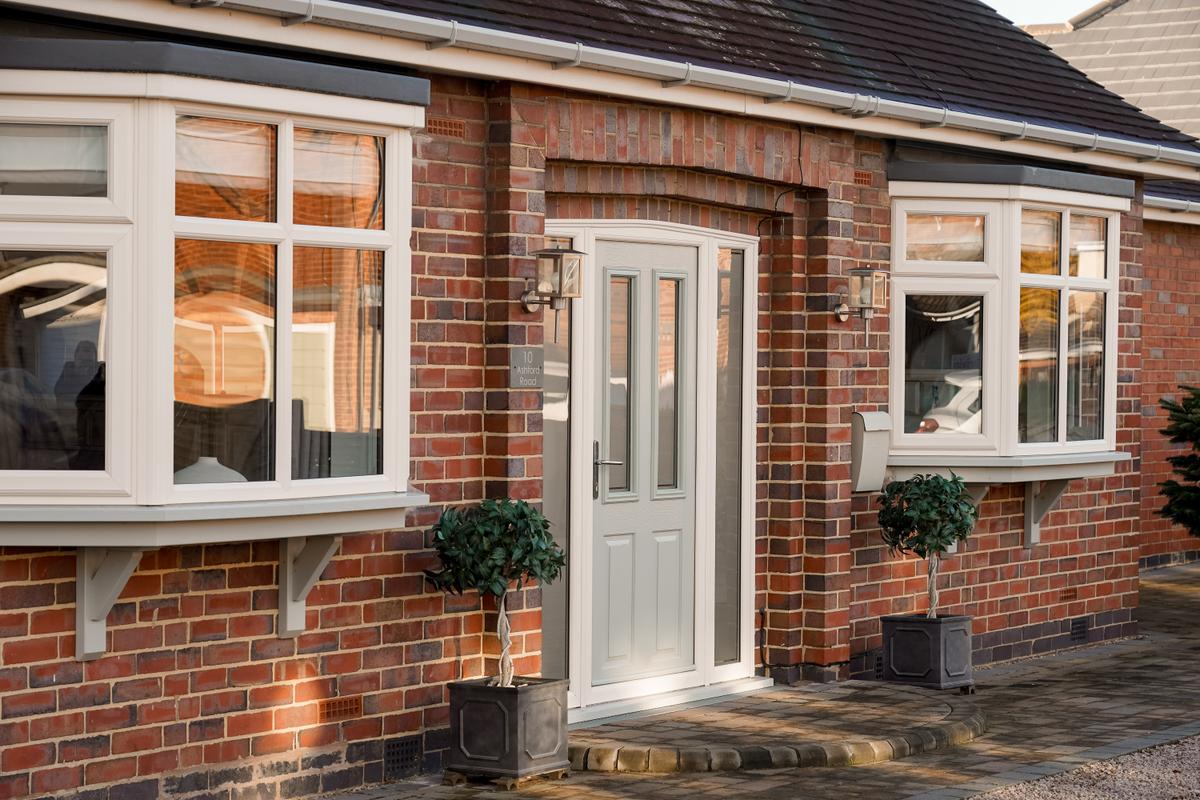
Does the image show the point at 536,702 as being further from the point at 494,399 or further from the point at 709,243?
the point at 709,243

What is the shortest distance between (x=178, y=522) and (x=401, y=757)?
1960 mm

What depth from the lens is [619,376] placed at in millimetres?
9258

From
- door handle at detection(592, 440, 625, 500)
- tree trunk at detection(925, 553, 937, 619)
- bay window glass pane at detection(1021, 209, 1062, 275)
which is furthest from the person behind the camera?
bay window glass pane at detection(1021, 209, 1062, 275)

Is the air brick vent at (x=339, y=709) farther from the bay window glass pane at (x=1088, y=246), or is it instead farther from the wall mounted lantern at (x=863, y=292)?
the bay window glass pane at (x=1088, y=246)

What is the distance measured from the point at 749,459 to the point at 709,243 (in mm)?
1268

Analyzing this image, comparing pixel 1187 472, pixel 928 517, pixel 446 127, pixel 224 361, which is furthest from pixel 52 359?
pixel 1187 472

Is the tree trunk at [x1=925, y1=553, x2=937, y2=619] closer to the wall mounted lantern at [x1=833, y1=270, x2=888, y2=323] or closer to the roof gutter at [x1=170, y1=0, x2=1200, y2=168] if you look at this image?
the wall mounted lantern at [x1=833, y1=270, x2=888, y2=323]

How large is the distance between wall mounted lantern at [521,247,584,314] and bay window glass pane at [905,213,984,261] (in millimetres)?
3284

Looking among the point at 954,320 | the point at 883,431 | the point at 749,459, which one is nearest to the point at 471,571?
the point at 749,459

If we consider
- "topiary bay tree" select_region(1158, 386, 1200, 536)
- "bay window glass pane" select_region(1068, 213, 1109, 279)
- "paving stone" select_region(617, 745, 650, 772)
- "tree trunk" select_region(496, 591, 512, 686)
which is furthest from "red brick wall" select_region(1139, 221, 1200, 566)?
"tree trunk" select_region(496, 591, 512, 686)

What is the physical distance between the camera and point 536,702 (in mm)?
7676

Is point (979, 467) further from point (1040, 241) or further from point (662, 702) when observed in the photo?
point (662, 702)

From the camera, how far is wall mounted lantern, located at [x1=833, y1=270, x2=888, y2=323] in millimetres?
10266

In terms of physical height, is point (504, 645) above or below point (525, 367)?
below
